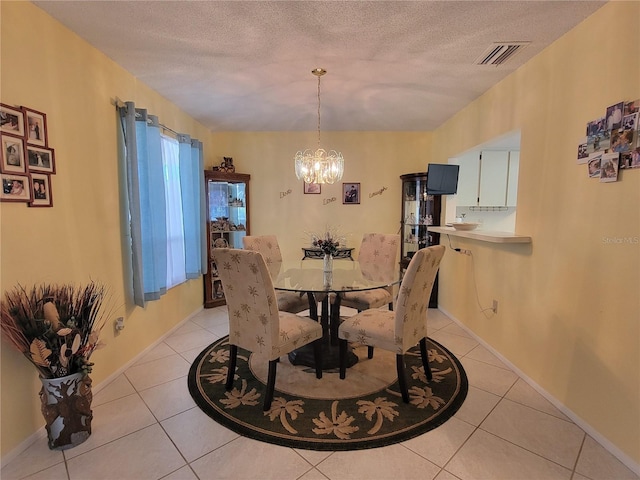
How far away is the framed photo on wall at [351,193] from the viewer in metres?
4.65

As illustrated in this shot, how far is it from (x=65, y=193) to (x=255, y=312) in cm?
142

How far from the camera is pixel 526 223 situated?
2.46 metres

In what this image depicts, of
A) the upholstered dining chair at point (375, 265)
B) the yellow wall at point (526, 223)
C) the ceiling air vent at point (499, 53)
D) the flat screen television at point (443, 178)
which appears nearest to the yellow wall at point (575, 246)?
the yellow wall at point (526, 223)

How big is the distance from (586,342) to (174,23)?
10.3 feet

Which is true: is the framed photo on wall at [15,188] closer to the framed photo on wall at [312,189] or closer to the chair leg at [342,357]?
the chair leg at [342,357]

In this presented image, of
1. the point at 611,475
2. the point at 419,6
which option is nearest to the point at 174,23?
the point at 419,6

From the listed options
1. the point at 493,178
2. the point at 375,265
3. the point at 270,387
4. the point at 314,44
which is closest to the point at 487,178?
the point at 493,178

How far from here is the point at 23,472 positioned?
5.20ft

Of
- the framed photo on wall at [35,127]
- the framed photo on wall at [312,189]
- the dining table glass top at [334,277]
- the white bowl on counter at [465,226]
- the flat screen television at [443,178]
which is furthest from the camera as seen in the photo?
the framed photo on wall at [312,189]

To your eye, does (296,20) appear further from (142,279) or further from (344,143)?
(344,143)

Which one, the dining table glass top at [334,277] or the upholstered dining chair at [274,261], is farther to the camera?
the upholstered dining chair at [274,261]

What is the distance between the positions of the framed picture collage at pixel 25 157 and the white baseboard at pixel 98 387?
1.31 m

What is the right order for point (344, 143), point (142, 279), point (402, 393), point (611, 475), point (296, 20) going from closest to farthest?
point (611, 475)
point (296, 20)
point (402, 393)
point (142, 279)
point (344, 143)

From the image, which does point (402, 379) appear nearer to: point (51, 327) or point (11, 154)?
point (51, 327)
